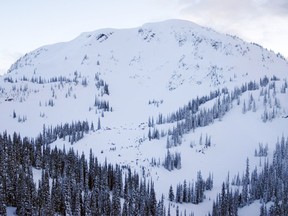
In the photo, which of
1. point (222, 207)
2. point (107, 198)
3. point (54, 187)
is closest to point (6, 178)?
point (54, 187)

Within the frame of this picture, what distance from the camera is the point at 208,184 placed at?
16712 cm

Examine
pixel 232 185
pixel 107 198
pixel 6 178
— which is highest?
pixel 6 178

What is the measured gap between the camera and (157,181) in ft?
568

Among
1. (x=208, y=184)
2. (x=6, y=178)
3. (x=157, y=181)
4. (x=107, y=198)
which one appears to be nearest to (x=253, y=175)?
(x=208, y=184)

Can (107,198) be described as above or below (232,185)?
above

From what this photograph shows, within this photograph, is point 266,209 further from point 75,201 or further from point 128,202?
point 75,201

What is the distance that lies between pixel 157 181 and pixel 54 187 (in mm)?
74258

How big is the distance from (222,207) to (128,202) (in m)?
34.7

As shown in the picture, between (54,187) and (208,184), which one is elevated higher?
(54,187)

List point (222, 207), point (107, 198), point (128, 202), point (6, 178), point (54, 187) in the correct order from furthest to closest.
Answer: point (222, 207), point (128, 202), point (107, 198), point (54, 187), point (6, 178)

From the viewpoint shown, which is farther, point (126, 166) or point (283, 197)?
point (126, 166)

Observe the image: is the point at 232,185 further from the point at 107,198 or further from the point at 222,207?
the point at 107,198

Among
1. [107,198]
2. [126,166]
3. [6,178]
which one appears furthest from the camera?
[126,166]

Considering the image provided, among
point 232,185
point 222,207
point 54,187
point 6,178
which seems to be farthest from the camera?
point 232,185
